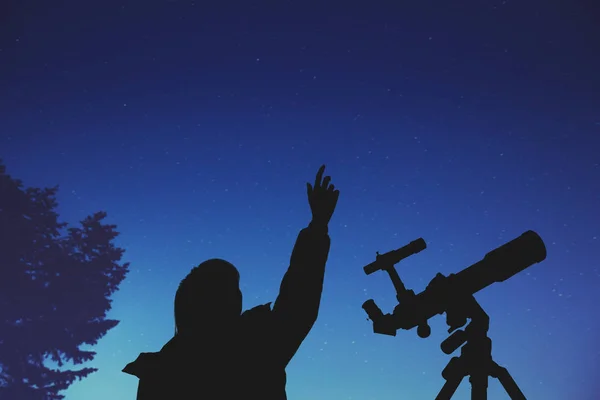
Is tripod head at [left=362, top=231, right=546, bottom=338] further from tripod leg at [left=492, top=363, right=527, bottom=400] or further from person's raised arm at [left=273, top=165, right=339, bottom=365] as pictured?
person's raised arm at [left=273, top=165, right=339, bottom=365]

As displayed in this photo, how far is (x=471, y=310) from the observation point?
9.63 feet

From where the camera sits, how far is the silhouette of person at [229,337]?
182 cm

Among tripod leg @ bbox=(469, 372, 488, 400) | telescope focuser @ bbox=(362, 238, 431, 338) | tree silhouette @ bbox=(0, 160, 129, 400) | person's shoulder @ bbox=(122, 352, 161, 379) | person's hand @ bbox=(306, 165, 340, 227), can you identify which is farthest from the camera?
tree silhouette @ bbox=(0, 160, 129, 400)

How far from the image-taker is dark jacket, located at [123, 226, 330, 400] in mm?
1812

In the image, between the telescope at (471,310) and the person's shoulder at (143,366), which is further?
the telescope at (471,310)

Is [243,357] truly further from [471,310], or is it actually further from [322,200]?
[471,310]

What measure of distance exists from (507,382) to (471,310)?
0.66 m

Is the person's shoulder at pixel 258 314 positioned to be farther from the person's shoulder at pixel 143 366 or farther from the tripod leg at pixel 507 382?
the tripod leg at pixel 507 382

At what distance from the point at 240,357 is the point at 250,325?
162mm

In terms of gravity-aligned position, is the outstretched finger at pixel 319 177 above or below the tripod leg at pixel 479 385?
above

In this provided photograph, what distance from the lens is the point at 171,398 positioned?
1.90 metres

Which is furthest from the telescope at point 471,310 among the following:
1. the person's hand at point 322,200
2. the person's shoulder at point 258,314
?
the person's shoulder at point 258,314

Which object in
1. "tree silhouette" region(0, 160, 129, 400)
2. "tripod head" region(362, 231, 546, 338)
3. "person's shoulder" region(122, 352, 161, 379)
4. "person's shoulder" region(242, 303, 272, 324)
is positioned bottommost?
"person's shoulder" region(122, 352, 161, 379)

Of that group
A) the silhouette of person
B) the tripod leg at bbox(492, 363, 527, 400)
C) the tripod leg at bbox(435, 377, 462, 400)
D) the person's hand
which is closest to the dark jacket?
the silhouette of person
